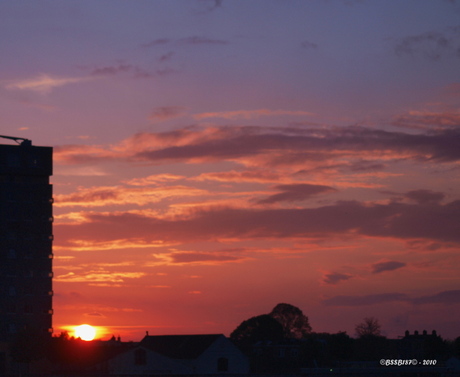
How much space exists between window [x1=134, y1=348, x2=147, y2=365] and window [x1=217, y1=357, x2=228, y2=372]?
13.7m

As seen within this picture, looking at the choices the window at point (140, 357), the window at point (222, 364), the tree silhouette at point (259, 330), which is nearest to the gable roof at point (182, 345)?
the window at point (222, 364)

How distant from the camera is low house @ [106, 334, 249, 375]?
118562 millimetres

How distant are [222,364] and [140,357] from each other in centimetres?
1526

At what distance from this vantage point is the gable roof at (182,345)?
124525mm

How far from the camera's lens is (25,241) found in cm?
13475

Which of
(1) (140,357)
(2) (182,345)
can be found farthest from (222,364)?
(1) (140,357)

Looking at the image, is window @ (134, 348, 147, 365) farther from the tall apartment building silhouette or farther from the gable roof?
the tall apartment building silhouette

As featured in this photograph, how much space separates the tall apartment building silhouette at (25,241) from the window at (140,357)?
23.5m

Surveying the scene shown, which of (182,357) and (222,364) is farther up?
(182,357)

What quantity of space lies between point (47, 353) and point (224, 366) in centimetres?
2985

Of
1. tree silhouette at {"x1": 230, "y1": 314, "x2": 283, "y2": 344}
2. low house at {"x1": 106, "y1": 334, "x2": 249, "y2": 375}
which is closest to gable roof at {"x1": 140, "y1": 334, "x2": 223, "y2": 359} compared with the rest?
low house at {"x1": 106, "y1": 334, "x2": 249, "y2": 375}

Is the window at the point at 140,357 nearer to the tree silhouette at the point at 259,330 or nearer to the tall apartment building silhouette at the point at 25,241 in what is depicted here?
the tall apartment building silhouette at the point at 25,241

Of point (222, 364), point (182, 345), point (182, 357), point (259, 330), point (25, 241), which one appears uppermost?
point (25, 241)

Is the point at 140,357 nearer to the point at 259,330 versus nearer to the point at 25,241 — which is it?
the point at 25,241
